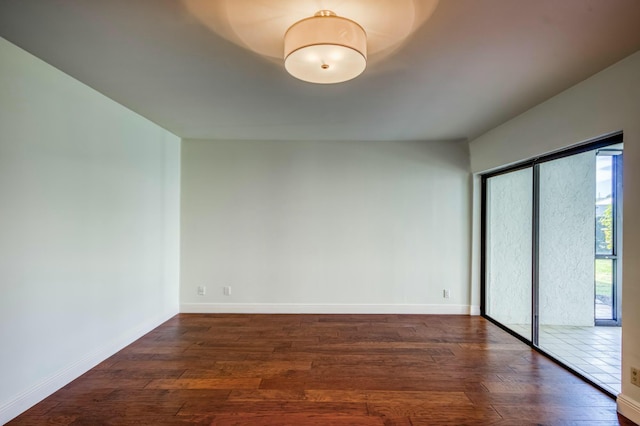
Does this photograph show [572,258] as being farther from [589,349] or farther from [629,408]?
[629,408]

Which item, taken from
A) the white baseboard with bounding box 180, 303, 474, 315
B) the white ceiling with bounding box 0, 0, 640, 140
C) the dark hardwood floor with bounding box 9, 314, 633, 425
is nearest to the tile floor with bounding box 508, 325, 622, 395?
the dark hardwood floor with bounding box 9, 314, 633, 425

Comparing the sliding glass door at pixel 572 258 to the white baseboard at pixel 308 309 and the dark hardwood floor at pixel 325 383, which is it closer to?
the dark hardwood floor at pixel 325 383

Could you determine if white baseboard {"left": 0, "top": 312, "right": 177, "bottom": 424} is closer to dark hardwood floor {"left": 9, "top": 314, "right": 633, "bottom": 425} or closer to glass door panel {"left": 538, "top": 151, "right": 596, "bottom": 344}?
dark hardwood floor {"left": 9, "top": 314, "right": 633, "bottom": 425}

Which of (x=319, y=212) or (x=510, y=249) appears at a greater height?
(x=319, y=212)

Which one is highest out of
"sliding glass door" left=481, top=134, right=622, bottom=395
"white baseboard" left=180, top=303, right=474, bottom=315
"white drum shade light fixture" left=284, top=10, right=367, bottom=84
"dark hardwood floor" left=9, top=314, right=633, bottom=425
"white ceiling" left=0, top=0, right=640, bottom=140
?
"white ceiling" left=0, top=0, right=640, bottom=140

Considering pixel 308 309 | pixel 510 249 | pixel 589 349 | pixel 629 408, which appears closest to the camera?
pixel 629 408

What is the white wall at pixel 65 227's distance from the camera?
200 centimetres

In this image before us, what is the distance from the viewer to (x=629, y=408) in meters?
2.05

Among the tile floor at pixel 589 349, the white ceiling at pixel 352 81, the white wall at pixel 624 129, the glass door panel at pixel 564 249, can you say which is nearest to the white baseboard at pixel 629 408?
the white wall at pixel 624 129

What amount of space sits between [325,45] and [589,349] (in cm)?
355

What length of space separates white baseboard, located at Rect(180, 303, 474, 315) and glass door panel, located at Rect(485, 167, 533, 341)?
1.59 feet

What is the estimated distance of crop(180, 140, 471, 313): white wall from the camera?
14.0ft

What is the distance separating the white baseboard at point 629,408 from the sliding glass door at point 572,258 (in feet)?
→ 1.28

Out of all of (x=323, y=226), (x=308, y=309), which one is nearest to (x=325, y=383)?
(x=308, y=309)
